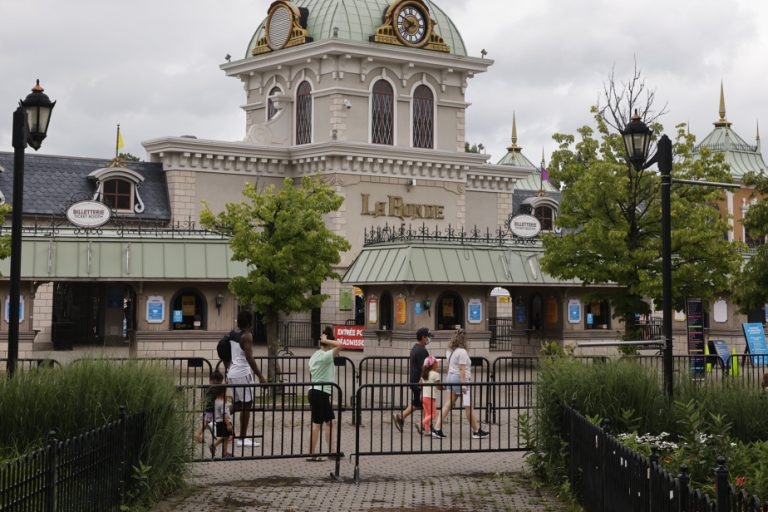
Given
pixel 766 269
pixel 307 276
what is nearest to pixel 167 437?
pixel 307 276

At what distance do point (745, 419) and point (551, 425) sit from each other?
2271 millimetres

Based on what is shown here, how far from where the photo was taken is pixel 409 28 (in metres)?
48.3

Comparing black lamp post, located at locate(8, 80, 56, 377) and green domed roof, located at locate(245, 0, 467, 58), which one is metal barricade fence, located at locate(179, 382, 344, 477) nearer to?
black lamp post, located at locate(8, 80, 56, 377)

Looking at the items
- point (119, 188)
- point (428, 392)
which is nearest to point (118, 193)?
point (119, 188)

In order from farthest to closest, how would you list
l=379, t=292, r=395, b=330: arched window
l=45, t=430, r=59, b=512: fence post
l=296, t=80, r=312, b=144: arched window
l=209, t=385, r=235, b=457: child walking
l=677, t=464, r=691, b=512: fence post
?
l=296, t=80, r=312, b=144: arched window → l=379, t=292, r=395, b=330: arched window → l=209, t=385, r=235, b=457: child walking → l=45, t=430, r=59, b=512: fence post → l=677, t=464, r=691, b=512: fence post

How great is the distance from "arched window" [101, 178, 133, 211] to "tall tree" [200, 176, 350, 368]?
16692mm

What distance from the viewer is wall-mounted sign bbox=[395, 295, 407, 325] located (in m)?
32.5

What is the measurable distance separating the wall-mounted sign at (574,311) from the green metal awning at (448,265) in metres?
0.87

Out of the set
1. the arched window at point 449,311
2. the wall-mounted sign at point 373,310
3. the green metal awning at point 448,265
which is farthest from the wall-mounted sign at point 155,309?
the arched window at point 449,311

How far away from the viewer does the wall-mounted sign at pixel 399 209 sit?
46.5 m

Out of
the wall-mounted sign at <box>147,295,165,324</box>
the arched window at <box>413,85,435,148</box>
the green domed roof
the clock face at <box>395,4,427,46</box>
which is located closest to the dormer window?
the green domed roof

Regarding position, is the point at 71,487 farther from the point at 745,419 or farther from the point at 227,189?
the point at 227,189

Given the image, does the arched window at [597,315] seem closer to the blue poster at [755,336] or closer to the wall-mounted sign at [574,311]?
the wall-mounted sign at [574,311]

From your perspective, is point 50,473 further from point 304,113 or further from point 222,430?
point 304,113
